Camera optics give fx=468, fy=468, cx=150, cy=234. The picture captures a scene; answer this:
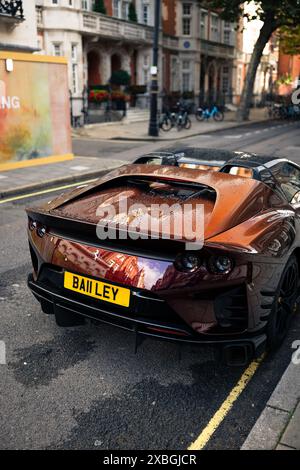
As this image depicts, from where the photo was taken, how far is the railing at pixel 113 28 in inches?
1069

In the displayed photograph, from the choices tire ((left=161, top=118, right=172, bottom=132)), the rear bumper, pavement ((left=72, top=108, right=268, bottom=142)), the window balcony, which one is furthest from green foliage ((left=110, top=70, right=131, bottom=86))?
the rear bumper

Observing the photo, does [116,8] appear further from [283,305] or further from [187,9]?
[283,305]

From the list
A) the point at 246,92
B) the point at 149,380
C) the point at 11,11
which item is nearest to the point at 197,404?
the point at 149,380

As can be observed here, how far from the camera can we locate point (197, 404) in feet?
10.2

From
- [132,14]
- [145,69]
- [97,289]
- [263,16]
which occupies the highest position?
[132,14]

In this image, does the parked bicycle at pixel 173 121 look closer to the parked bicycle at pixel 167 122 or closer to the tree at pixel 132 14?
the parked bicycle at pixel 167 122

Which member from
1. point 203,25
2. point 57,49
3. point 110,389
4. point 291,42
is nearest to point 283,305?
point 110,389

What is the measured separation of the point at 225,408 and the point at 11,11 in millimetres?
19385

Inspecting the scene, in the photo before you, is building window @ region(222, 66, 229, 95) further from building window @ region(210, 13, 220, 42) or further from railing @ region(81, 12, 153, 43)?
railing @ region(81, 12, 153, 43)

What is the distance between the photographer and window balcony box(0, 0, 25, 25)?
1838 cm

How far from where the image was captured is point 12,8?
731 inches

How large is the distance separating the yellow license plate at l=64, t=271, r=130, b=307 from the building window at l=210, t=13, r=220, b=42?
147 ft

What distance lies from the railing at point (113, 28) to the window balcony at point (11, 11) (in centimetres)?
830

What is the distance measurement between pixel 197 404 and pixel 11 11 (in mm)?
19293
